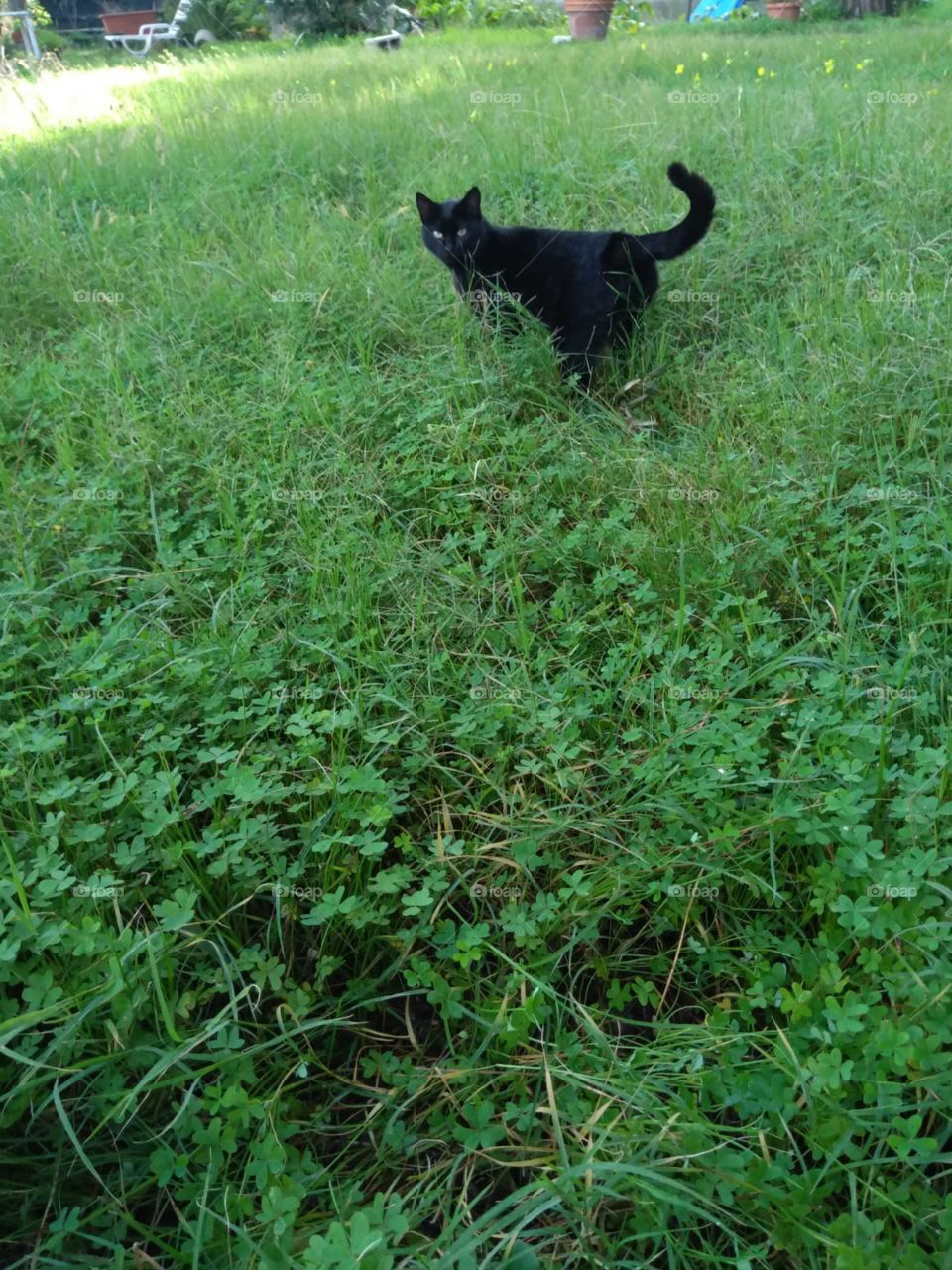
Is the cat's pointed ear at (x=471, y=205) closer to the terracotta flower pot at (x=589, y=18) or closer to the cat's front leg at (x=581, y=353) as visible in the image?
the cat's front leg at (x=581, y=353)

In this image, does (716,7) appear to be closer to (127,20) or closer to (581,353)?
(127,20)

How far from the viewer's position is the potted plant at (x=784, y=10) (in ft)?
36.3

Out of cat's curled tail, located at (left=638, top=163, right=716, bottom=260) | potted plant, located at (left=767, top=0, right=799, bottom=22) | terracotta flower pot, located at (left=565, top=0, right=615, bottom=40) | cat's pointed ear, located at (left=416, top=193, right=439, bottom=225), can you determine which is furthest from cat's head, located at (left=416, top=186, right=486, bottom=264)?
potted plant, located at (left=767, top=0, right=799, bottom=22)

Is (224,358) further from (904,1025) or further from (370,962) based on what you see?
(904,1025)

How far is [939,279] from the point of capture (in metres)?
3.50

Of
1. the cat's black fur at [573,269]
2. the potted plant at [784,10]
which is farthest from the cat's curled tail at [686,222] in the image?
the potted plant at [784,10]

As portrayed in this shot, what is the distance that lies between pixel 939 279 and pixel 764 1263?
333 centimetres

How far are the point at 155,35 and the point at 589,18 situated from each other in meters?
6.17

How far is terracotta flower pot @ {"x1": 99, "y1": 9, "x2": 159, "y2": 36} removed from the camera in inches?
573

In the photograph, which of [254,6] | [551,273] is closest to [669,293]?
[551,273]

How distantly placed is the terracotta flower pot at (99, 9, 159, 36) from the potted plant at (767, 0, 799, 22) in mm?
9157

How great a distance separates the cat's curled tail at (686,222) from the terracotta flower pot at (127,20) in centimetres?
1464

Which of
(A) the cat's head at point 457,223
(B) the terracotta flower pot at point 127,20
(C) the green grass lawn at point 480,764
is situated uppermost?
(B) the terracotta flower pot at point 127,20

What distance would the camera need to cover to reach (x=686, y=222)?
11.2 feet
